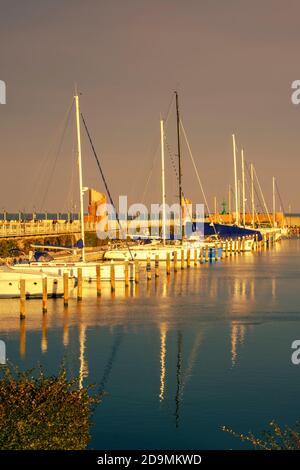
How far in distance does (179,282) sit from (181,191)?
53.7ft

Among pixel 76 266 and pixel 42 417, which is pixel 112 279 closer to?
pixel 76 266

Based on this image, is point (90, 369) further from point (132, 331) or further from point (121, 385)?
point (132, 331)

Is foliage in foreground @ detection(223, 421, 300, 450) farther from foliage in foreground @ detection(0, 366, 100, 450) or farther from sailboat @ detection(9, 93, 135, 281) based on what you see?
sailboat @ detection(9, 93, 135, 281)

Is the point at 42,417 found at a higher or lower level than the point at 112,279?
higher

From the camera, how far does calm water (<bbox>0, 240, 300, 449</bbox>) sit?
65.4 feet

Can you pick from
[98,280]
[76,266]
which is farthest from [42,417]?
[76,266]

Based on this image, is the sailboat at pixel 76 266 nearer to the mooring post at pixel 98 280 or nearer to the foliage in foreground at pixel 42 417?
the mooring post at pixel 98 280

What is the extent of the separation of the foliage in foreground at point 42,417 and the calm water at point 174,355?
11.3ft

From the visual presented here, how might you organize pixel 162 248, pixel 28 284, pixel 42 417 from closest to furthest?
1. pixel 42 417
2. pixel 28 284
3. pixel 162 248

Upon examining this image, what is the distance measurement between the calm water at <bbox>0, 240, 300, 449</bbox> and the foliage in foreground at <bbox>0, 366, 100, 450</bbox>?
3.46 metres

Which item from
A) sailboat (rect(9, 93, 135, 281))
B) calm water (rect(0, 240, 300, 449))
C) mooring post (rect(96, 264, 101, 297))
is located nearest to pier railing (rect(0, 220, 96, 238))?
sailboat (rect(9, 93, 135, 281))

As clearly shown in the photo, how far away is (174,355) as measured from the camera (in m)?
28.8

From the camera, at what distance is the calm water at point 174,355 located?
19938 mm

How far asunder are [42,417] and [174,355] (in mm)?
14696
